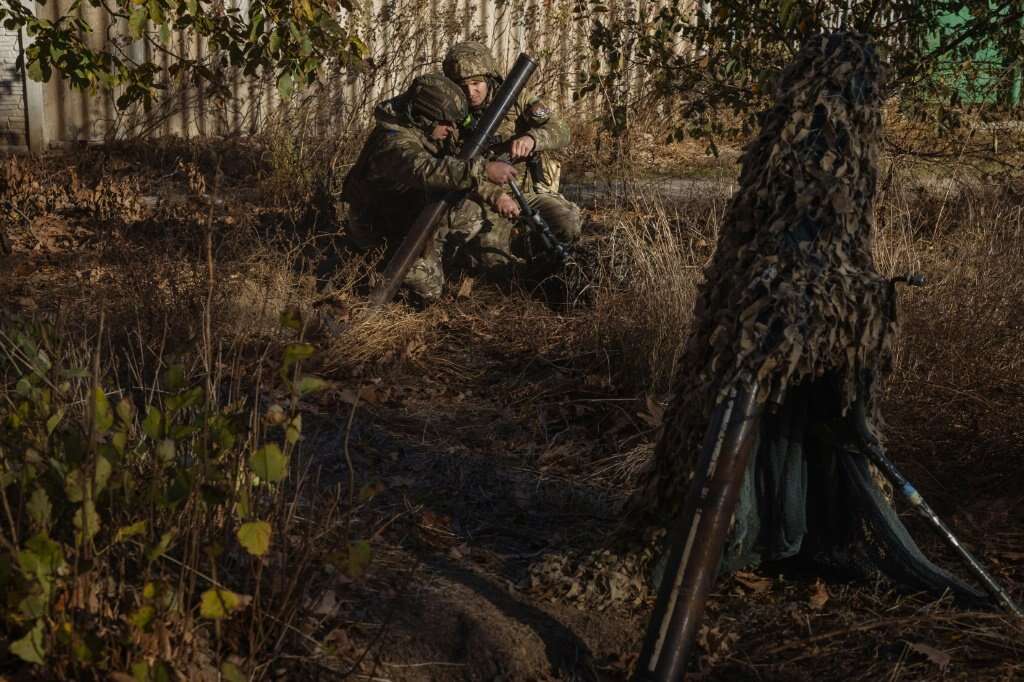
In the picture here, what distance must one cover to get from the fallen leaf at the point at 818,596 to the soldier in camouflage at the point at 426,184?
10.5 feet

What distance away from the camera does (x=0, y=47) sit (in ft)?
29.5

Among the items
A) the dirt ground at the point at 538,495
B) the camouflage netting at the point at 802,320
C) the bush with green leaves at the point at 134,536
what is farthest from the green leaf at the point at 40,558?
the camouflage netting at the point at 802,320

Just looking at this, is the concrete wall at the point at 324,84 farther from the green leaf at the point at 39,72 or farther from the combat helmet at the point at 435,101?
the green leaf at the point at 39,72

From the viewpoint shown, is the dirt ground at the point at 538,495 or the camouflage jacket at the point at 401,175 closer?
the dirt ground at the point at 538,495

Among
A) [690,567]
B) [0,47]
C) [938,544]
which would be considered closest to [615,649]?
[690,567]

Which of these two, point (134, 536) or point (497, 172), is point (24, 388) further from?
point (497, 172)

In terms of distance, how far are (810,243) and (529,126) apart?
156 inches

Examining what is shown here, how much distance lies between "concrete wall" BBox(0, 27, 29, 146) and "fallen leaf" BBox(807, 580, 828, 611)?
7.57m

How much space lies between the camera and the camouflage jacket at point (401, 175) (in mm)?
6297

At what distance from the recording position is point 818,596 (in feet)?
12.0

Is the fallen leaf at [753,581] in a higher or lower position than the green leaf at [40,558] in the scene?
lower

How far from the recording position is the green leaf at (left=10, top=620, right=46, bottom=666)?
2398 millimetres

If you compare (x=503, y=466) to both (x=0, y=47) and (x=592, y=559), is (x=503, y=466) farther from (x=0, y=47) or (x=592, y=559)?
(x=0, y=47)

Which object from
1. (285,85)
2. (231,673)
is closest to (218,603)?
(231,673)
